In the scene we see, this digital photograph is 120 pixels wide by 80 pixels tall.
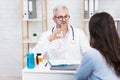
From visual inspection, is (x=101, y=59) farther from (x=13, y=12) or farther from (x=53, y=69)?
(x=13, y=12)

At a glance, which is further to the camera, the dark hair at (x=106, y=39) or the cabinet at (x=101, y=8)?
the cabinet at (x=101, y=8)

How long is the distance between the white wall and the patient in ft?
7.32

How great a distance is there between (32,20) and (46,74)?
1830mm

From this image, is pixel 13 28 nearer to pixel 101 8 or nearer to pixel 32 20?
pixel 32 20

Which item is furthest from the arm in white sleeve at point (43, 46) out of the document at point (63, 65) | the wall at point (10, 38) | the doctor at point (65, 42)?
the wall at point (10, 38)

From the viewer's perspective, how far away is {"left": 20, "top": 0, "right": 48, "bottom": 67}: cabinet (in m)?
3.78

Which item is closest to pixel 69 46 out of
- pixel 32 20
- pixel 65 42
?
pixel 65 42

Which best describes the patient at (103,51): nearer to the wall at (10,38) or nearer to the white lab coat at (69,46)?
the white lab coat at (69,46)

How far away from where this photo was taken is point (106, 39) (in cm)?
173

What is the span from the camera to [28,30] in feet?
13.4

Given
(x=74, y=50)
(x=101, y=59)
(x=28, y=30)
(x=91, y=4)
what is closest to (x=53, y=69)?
(x=101, y=59)

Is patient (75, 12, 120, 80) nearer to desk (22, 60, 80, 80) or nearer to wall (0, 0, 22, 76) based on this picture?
desk (22, 60, 80, 80)

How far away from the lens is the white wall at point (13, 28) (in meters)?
3.99

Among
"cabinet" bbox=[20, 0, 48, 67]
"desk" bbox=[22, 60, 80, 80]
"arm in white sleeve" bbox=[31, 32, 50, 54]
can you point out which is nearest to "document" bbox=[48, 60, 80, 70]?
"desk" bbox=[22, 60, 80, 80]
